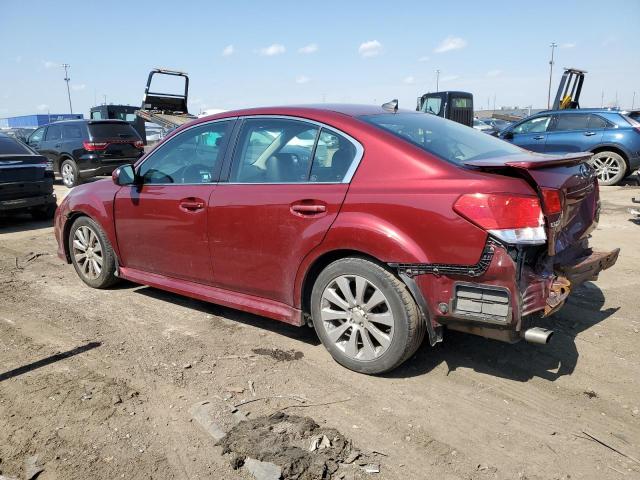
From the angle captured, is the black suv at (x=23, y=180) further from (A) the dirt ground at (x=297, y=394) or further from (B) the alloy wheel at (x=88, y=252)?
(A) the dirt ground at (x=297, y=394)

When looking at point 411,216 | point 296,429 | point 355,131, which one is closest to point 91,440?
point 296,429

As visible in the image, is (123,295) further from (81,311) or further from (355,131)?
(355,131)

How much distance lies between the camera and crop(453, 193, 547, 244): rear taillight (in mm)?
2781

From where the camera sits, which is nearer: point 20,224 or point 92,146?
point 20,224

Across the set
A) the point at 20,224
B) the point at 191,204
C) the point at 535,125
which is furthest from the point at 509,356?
the point at 535,125

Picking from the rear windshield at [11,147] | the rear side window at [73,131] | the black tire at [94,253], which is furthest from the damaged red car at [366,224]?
the rear side window at [73,131]

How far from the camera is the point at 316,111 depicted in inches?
143

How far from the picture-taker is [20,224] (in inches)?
364

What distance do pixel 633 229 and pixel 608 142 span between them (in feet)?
15.9

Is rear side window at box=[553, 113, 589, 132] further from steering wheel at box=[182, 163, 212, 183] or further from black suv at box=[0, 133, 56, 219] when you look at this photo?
black suv at box=[0, 133, 56, 219]

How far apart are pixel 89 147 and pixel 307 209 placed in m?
12.3

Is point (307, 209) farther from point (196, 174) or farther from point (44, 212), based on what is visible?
point (44, 212)

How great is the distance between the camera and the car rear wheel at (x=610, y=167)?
11.5 meters

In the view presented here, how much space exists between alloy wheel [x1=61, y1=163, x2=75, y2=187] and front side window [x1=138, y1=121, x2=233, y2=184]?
1106cm
